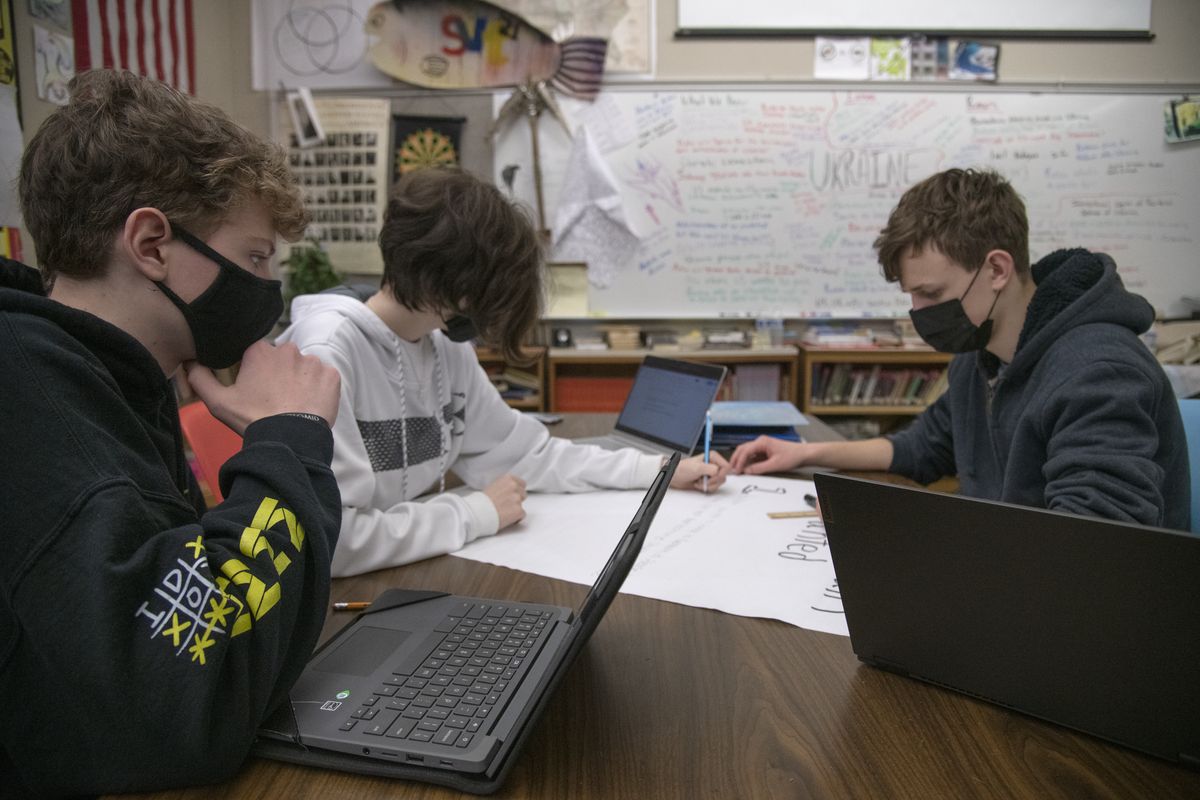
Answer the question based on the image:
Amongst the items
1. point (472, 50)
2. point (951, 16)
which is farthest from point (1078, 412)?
point (472, 50)

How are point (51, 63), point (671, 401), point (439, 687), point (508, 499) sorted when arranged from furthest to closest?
point (51, 63), point (671, 401), point (508, 499), point (439, 687)

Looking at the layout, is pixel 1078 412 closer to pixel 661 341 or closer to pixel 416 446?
pixel 416 446

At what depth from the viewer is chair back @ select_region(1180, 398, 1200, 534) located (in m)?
1.25

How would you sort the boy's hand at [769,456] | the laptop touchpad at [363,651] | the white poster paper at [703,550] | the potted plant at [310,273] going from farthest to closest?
the potted plant at [310,273] → the boy's hand at [769,456] → the white poster paper at [703,550] → the laptop touchpad at [363,651]

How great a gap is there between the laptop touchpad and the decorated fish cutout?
10.8 ft

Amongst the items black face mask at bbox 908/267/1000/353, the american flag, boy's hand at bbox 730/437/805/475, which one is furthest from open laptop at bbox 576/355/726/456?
the american flag

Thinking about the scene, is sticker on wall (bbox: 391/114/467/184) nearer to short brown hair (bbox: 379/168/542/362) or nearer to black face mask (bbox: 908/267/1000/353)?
short brown hair (bbox: 379/168/542/362)

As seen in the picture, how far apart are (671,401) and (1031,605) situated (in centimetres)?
109

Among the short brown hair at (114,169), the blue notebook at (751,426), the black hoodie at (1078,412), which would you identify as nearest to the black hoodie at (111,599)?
the short brown hair at (114,169)

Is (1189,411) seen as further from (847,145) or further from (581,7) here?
(581,7)

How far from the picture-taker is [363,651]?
0.73m

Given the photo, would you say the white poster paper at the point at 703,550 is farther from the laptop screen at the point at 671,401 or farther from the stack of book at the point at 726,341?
the stack of book at the point at 726,341

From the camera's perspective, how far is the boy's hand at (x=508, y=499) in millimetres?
1150

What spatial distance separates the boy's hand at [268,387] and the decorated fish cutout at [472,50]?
308 centimetres
